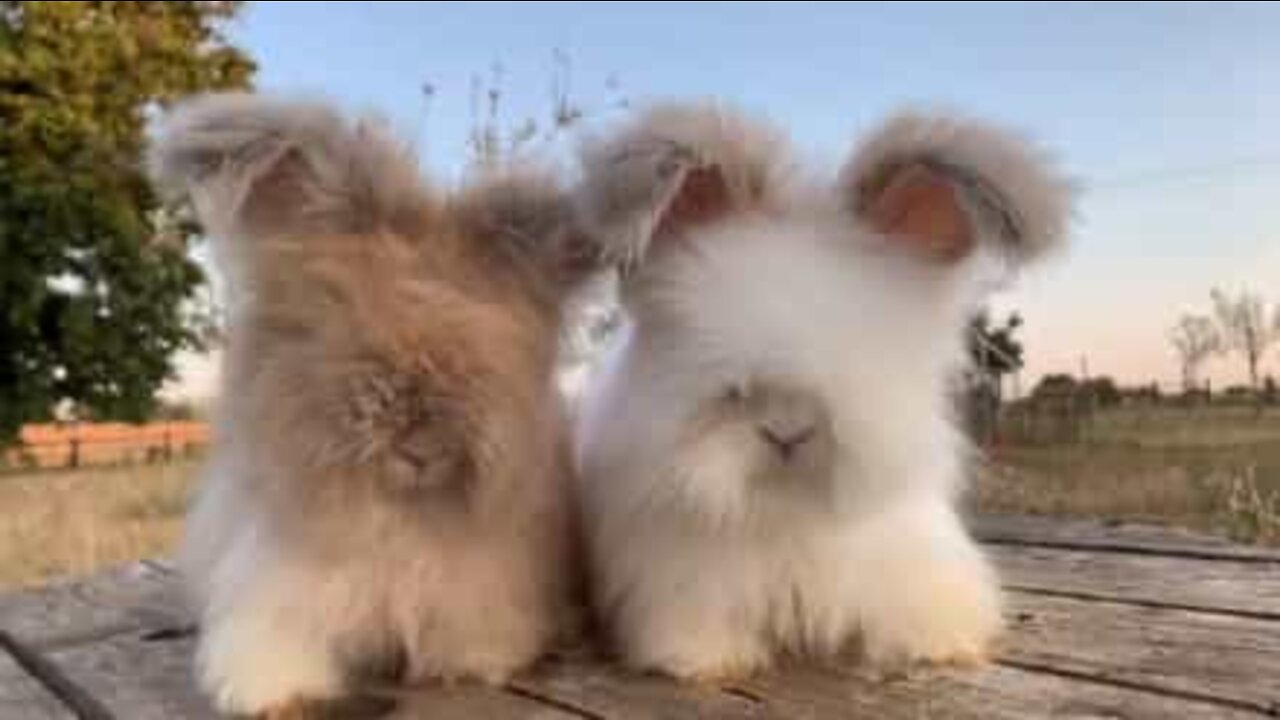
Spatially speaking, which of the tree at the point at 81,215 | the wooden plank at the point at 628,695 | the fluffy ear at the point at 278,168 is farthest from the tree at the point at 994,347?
the tree at the point at 81,215

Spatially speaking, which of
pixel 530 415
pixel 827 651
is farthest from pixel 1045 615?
pixel 530 415

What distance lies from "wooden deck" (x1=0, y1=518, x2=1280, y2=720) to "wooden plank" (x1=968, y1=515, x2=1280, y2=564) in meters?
0.02

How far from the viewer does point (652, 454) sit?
120 cm

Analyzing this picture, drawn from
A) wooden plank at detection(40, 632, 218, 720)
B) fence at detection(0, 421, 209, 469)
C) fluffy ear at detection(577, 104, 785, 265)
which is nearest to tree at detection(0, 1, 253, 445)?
fence at detection(0, 421, 209, 469)

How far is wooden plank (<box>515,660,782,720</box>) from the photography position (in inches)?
47.2

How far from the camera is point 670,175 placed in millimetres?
1181

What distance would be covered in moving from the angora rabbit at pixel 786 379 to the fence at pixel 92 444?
1138 centimetres

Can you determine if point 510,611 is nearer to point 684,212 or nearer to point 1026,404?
point 684,212

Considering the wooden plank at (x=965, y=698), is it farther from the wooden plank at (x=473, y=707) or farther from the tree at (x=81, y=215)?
the tree at (x=81, y=215)

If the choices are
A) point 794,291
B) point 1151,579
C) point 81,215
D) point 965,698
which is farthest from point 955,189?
point 81,215

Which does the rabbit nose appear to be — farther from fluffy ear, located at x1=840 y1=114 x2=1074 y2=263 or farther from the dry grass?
the dry grass

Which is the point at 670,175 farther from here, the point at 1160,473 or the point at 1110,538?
the point at 1160,473

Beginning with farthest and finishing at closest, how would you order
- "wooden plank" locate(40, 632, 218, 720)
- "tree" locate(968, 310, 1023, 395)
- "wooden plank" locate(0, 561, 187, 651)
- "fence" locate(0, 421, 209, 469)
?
"fence" locate(0, 421, 209, 469) → "wooden plank" locate(0, 561, 187, 651) → "tree" locate(968, 310, 1023, 395) → "wooden plank" locate(40, 632, 218, 720)

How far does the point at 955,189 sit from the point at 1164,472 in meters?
1.80
